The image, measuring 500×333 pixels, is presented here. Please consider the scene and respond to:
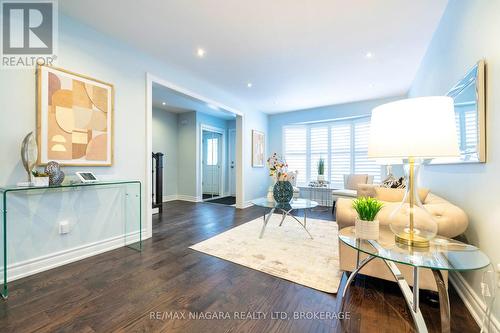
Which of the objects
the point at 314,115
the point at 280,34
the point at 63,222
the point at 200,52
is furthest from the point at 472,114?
the point at 314,115

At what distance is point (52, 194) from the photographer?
83.7 inches

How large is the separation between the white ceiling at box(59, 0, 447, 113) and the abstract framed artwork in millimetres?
704

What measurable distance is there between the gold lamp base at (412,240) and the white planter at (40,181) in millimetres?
2884

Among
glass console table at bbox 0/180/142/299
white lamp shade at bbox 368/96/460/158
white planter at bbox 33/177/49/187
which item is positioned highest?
white lamp shade at bbox 368/96/460/158

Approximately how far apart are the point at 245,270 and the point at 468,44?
2676 millimetres

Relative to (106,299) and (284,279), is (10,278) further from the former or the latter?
(284,279)

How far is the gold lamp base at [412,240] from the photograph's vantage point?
3.88 feet

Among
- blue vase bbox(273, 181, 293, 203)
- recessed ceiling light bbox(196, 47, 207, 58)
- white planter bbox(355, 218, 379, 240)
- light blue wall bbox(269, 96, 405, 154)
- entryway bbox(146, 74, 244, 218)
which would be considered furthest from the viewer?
entryway bbox(146, 74, 244, 218)

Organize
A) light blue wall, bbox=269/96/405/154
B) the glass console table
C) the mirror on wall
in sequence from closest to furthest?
the mirror on wall < the glass console table < light blue wall, bbox=269/96/405/154

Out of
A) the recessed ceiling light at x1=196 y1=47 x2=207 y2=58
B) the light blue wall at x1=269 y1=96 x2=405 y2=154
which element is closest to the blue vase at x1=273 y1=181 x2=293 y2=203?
the recessed ceiling light at x1=196 y1=47 x2=207 y2=58

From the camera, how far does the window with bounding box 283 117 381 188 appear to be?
16.9 feet

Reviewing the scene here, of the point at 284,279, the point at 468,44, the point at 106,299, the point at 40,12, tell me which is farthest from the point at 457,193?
the point at 40,12

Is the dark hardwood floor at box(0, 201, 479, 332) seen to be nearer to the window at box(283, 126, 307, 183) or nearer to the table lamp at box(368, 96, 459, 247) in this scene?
the table lamp at box(368, 96, 459, 247)

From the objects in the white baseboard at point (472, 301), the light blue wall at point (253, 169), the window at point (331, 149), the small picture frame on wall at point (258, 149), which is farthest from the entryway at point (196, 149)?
the white baseboard at point (472, 301)
